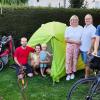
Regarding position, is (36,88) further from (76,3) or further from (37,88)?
(76,3)

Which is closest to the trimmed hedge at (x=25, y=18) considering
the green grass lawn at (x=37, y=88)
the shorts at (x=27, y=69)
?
the green grass lawn at (x=37, y=88)

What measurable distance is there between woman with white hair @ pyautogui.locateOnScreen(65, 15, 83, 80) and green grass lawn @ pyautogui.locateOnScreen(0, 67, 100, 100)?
14.8 inches

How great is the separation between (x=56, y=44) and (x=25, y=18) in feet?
11.0

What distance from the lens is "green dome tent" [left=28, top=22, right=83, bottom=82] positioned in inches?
408

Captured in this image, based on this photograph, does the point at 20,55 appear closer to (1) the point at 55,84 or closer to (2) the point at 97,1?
(1) the point at 55,84

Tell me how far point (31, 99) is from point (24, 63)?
2.00 m

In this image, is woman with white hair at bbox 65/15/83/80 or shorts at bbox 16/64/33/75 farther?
shorts at bbox 16/64/33/75

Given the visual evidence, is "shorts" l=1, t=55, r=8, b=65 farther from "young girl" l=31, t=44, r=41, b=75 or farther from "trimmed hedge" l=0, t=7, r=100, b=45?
"trimmed hedge" l=0, t=7, r=100, b=45

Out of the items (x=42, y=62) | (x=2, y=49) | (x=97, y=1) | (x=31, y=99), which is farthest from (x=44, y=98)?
(x=97, y=1)

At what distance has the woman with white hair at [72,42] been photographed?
10094 mm

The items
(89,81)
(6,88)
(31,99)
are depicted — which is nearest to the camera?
(89,81)

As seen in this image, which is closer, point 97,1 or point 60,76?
point 60,76

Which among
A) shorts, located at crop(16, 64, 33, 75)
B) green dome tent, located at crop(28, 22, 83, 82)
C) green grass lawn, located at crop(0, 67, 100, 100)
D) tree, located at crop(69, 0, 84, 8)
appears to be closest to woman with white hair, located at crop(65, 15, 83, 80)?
green dome tent, located at crop(28, 22, 83, 82)

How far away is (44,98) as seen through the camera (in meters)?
8.91
